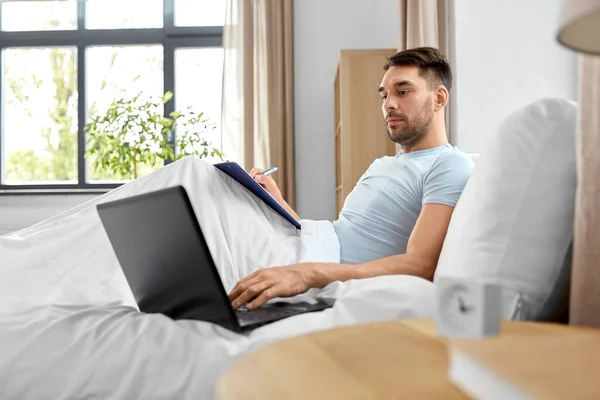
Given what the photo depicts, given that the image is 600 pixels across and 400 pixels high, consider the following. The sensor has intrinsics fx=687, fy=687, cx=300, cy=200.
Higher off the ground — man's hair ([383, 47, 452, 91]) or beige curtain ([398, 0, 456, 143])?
beige curtain ([398, 0, 456, 143])

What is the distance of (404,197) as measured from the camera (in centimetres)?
192

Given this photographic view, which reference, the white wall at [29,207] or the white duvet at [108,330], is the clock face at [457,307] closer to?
the white duvet at [108,330]

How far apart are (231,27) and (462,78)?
5.72ft

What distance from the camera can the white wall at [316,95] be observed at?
4527 millimetres

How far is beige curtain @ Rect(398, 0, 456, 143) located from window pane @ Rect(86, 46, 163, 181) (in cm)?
214

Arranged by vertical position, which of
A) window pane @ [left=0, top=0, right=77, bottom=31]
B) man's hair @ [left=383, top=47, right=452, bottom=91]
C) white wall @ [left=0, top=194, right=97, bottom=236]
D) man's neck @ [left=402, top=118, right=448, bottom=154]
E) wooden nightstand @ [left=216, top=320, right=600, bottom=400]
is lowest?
wooden nightstand @ [left=216, top=320, right=600, bottom=400]

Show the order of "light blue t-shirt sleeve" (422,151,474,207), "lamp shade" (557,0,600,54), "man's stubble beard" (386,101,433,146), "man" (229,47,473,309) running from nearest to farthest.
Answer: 1. "lamp shade" (557,0,600,54)
2. "man" (229,47,473,309)
3. "light blue t-shirt sleeve" (422,151,474,207)
4. "man's stubble beard" (386,101,433,146)

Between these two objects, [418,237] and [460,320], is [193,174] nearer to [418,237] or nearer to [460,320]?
[418,237]

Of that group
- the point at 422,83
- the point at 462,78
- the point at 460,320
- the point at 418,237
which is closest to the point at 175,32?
the point at 462,78

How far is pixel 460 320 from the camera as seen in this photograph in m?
0.58

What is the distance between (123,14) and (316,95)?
1573mm

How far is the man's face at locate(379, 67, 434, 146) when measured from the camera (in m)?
2.07

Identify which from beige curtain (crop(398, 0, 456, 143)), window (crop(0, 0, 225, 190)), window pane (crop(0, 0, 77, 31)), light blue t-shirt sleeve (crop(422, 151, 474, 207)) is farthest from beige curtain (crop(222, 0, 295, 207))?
light blue t-shirt sleeve (crop(422, 151, 474, 207))

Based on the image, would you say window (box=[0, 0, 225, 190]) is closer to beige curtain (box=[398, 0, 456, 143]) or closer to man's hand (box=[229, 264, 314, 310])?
beige curtain (box=[398, 0, 456, 143])
